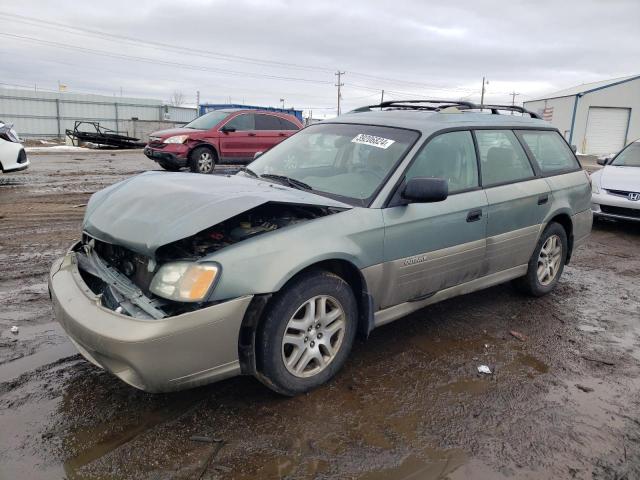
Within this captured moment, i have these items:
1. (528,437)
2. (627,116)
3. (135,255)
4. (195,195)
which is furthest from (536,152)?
(627,116)

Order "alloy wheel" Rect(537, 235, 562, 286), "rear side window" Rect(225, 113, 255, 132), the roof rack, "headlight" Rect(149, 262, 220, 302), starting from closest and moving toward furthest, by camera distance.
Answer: "headlight" Rect(149, 262, 220, 302) → the roof rack → "alloy wheel" Rect(537, 235, 562, 286) → "rear side window" Rect(225, 113, 255, 132)

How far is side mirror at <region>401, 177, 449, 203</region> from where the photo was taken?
3193 mm

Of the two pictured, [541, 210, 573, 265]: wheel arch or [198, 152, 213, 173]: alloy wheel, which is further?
[198, 152, 213, 173]: alloy wheel

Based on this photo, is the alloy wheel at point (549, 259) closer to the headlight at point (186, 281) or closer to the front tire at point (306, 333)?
the front tire at point (306, 333)

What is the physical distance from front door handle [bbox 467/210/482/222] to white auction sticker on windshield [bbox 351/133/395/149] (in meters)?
0.80

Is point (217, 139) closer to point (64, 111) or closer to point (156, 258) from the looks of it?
point (156, 258)

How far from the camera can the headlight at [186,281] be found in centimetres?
249

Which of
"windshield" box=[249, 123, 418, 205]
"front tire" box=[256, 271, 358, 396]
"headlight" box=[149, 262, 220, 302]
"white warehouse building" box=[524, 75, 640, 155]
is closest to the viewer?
"headlight" box=[149, 262, 220, 302]

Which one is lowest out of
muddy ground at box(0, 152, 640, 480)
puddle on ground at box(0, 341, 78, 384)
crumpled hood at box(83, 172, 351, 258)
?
muddy ground at box(0, 152, 640, 480)

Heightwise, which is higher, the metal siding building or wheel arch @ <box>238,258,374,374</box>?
the metal siding building

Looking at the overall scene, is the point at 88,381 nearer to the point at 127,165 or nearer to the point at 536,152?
the point at 536,152

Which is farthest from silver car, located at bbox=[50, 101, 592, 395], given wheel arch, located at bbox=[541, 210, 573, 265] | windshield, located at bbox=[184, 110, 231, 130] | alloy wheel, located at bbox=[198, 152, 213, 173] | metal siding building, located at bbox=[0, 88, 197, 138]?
metal siding building, located at bbox=[0, 88, 197, 138]

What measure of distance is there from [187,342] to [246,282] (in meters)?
0.41

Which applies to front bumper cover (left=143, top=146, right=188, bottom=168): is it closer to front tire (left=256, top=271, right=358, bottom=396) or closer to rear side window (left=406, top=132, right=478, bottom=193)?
rear side window (left=406, top=132, right=478, bottom=193)
